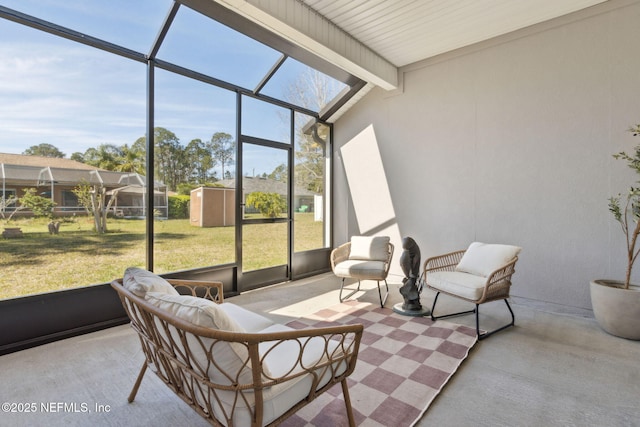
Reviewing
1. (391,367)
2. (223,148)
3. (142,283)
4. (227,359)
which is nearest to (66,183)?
(223,148)

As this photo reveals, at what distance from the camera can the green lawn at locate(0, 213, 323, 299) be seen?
265 centimetres

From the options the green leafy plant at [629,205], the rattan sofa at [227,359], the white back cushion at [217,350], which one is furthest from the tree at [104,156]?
the green leafy plant at [629,205]

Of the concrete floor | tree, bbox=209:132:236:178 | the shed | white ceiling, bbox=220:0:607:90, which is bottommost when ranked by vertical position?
the concrete floor

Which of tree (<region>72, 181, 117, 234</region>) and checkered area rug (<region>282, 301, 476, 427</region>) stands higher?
tree (<region>72, 181, 117, 234</region>)

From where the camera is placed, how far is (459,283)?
299 centimetres

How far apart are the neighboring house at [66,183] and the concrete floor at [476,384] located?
3.90ft

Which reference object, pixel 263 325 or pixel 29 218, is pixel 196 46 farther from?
pixel 263 325

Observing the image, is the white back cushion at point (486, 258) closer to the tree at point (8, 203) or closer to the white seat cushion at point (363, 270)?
the white seat cushion at point (363, 270)

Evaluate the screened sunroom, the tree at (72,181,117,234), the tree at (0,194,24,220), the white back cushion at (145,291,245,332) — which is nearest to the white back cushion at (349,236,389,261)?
the screened sunroom

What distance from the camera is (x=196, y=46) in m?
3.46

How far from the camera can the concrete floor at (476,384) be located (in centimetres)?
175

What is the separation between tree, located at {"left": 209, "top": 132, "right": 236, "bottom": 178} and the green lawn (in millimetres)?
889

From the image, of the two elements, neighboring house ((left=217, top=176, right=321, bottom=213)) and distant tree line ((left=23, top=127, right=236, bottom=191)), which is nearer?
distant tree line ((left=23, top=127, right=236, bottom=191))

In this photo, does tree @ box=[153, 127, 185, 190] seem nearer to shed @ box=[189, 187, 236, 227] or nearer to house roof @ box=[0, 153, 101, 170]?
shed @ box=[189, 187, 236, 227]
